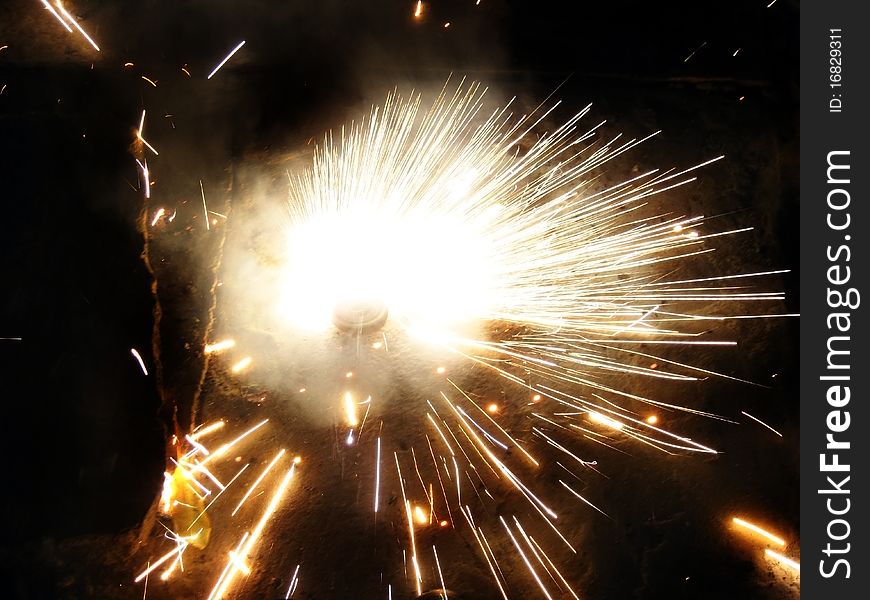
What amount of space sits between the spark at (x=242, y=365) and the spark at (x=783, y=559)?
2321 millimetres

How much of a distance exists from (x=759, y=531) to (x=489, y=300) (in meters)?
1.50

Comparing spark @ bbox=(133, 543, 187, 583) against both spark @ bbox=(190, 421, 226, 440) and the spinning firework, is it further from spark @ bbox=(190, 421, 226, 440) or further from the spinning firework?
spark @ bbox=(190, 421, 226, 440)

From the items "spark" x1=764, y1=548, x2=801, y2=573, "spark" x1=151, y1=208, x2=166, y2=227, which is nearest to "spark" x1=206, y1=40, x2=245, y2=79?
"spark" x1=151, y1=208, x2=166, y2=227

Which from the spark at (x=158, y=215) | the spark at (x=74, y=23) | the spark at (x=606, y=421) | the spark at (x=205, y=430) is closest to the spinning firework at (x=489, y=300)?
the spark at (x=606, y=421)

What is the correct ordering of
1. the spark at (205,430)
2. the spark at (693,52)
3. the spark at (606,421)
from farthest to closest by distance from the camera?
1. the spark at (693,52)
2. the spark at (606,421)
3. the spark at (205,430)

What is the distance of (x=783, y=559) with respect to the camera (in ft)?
7.77

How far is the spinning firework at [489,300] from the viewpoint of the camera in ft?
7.74

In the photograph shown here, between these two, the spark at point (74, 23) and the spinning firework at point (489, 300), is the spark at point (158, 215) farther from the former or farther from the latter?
the spark at point (74, 23)

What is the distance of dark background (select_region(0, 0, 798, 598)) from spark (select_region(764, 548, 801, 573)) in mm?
121

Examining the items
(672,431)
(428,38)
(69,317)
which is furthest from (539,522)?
(428,38)

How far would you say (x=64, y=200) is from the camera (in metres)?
2.76

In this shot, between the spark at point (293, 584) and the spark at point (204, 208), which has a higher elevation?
the spark at point (204, 208)
